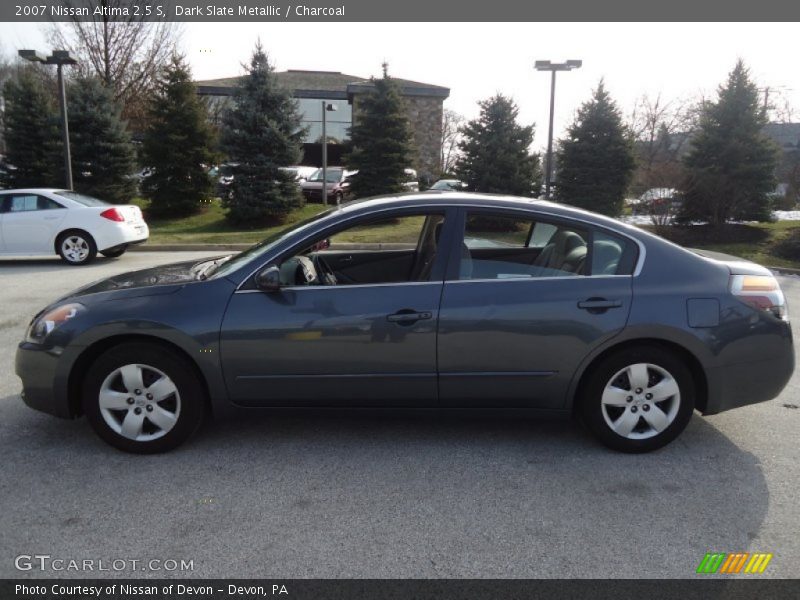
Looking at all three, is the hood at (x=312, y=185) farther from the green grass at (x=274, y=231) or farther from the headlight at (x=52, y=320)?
the headlight at (x=52, y=320)

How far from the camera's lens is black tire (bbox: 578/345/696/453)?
3793 mm

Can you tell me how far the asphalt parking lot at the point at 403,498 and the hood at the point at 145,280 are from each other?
0.95 meters

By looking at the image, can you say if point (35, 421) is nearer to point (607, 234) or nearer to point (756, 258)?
point (607, 234)

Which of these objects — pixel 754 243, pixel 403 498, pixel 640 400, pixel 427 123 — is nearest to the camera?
pixel 403 498

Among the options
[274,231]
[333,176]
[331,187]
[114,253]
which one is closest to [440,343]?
[114,253]

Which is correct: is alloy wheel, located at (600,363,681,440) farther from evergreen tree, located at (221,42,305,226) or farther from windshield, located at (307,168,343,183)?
windshield, located at (307,168,343,183)

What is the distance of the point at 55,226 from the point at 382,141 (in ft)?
39.8

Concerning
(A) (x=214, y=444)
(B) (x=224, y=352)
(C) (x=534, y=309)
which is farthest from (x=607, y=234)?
(A) (x=214, y=444)

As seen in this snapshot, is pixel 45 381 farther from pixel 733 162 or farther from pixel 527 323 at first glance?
pixel 733 162

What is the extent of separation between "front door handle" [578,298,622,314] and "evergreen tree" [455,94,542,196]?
17994mm

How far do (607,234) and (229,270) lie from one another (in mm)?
2334

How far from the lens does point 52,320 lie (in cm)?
388

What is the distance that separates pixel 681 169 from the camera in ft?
63.8

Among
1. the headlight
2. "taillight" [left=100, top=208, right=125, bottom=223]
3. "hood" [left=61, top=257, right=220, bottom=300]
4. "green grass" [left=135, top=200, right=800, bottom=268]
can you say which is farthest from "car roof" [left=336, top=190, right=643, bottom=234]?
"green grass" [left=135, top=200, right=800, bottom=268]
